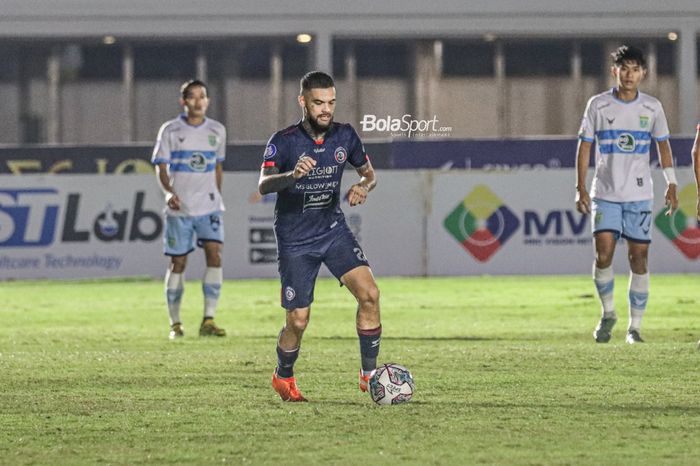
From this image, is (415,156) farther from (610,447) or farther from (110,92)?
(610,447)

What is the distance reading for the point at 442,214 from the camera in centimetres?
2288

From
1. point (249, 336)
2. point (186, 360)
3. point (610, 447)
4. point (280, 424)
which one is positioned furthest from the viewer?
point (249, 336)

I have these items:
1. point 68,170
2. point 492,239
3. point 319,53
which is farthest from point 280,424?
point 319,53

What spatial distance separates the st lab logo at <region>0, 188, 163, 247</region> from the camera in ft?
73.5

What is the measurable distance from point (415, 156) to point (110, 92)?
525 inches

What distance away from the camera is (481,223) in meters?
22.7

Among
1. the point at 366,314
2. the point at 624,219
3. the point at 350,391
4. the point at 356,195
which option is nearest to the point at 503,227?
the point at 624,219

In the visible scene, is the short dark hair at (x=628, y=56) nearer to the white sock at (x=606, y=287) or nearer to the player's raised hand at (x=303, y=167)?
the white sock at (x=606, y=287)

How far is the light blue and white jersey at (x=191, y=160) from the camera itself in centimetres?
1397

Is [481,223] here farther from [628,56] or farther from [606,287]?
[628,56]

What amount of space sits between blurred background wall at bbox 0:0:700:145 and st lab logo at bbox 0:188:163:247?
1542 centimetres

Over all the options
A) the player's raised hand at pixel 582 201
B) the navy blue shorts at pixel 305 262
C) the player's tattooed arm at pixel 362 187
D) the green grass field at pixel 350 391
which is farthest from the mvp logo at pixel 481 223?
the navy blue shorts at pixel 305 262

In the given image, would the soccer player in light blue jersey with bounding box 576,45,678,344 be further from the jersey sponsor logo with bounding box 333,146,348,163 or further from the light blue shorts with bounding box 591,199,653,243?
the jersey sponsor logo with bounding box 333,146,348,163

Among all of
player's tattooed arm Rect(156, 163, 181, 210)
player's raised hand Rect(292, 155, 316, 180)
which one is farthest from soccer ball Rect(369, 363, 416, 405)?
player's tattooed arm Rect(156, 163, 181, 210)
